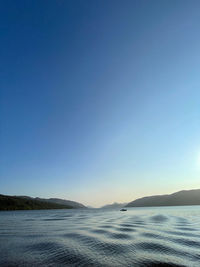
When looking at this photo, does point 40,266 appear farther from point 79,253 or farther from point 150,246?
point 150,246

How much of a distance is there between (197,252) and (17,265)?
16.1 meters

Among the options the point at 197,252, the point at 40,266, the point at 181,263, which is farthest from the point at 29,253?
the point at 197,252

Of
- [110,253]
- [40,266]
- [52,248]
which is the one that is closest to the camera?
[40,266]

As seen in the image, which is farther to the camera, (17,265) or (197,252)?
(197,252)

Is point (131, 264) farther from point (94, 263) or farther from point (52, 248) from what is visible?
point (52, 248)

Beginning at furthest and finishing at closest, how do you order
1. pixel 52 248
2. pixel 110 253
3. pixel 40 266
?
pixel 52 248
pixel 110 253
pixel 40 266

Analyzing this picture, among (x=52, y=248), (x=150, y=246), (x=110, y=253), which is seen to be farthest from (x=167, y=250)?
(x=52, y=248)

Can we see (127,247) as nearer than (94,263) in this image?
No

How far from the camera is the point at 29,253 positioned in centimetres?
1753

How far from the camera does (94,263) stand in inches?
559

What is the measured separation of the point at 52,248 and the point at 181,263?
12.7 metres

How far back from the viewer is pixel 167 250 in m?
17.9

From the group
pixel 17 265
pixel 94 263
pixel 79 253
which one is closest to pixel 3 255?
pixel 17 265

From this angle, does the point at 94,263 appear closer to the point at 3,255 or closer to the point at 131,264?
the point at 131,264
